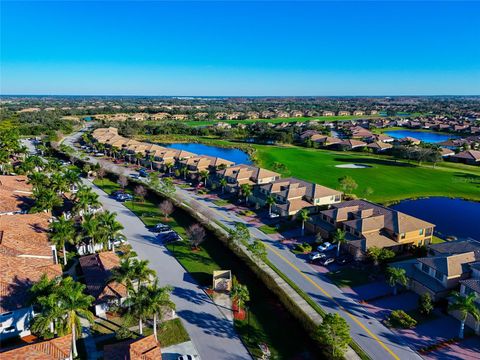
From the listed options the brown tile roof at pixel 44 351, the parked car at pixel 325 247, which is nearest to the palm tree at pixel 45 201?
the brown tile roof at pixel 44 351

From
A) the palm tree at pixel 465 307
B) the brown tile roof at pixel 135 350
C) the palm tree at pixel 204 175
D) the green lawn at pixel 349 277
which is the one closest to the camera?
the brown tile roof at pixel 135 350

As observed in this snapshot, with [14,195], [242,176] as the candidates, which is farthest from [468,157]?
[14,195]

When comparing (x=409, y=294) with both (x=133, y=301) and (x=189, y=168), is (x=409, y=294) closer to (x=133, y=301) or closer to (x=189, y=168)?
(x=133, y=301)

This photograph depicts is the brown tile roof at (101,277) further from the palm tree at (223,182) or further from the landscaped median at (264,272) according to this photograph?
the palm tree at (223,182)

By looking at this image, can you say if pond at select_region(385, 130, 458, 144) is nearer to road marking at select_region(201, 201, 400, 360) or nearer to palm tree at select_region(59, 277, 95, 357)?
road marking at select_region(201, 201, 400, 360)

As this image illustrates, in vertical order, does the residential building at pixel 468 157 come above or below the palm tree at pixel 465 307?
above
